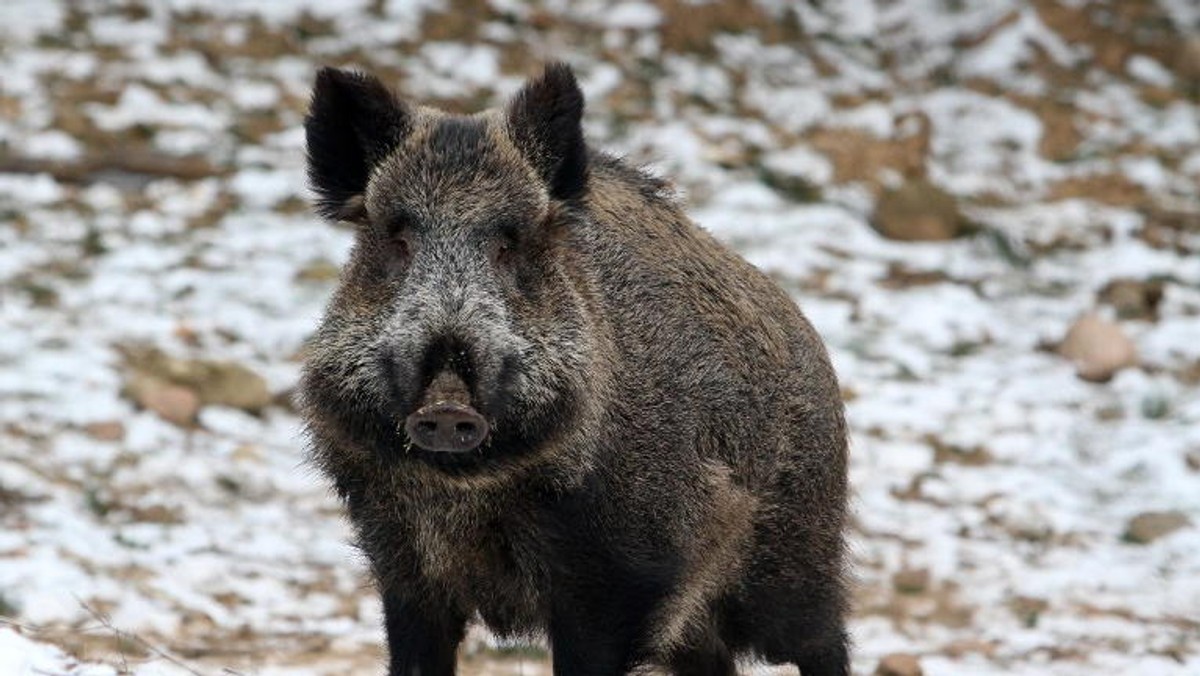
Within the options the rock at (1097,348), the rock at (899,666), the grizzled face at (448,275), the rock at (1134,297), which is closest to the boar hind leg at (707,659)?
the rock at (899,666)

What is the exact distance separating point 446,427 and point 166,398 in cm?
497

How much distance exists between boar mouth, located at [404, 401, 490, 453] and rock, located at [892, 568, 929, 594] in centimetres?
396

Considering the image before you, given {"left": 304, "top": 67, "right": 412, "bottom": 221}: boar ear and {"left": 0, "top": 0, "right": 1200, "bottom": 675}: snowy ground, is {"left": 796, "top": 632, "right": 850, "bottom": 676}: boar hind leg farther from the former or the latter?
{"left": 304, "top": 67, "right": 412, "bottom": 221}: boar ear

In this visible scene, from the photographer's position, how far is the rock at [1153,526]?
7.70 metres

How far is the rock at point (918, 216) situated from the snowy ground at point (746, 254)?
0.10 m

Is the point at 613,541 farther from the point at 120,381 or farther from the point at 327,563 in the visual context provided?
the point at 120,381

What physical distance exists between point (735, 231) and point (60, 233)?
158 inches

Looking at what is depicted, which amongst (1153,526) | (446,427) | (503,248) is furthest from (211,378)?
(446,427)

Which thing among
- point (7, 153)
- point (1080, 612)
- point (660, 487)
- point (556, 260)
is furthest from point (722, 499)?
point (7, 153)

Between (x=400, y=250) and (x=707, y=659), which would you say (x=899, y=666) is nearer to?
(x=707, y=659)

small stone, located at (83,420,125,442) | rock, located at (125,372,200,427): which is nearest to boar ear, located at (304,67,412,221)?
small stone, located at (83,420,125,442)

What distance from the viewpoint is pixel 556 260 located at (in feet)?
14.1

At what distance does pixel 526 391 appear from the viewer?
13.1 feet

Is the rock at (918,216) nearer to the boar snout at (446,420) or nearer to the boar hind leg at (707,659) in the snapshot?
the boar hind leg at (707,659)
